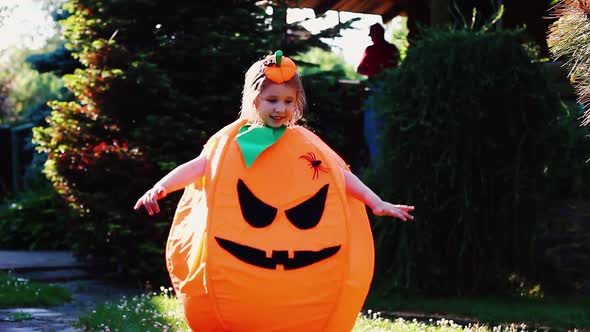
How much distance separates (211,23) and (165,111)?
41.9 inches

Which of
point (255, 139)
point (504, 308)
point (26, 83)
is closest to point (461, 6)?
point (504, 308)

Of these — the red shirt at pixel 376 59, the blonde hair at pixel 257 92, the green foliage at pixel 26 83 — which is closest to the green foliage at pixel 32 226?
the red shirt at pixel 376 59

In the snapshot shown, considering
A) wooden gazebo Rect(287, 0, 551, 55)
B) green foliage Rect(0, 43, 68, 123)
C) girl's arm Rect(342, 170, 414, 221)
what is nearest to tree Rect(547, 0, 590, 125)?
girl's arm Rect(342, 170, 414, 221)

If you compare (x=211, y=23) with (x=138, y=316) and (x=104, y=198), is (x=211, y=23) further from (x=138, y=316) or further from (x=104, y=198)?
(x=138, y=316)

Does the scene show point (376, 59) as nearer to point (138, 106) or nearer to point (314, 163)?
point (138, 106)

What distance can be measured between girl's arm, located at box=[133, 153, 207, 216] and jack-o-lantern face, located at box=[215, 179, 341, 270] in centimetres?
27

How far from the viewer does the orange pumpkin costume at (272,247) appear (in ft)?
13.3

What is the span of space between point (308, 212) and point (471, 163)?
373 centimetres

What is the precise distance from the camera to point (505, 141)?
770 centimetres

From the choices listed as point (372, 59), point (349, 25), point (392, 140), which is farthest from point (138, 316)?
point (372, 59)

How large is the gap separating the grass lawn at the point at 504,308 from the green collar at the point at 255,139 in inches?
116

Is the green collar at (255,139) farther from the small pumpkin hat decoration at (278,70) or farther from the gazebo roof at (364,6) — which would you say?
the gazebo roof at (364,6)

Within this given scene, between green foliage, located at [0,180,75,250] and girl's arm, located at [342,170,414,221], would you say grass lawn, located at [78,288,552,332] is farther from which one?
green foliage, located at [0,180,75,250]

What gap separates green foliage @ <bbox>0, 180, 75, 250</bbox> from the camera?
1175 cm
